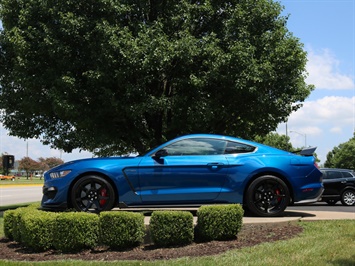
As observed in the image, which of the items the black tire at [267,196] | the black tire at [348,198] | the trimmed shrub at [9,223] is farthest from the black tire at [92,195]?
the black tire at [348,198]

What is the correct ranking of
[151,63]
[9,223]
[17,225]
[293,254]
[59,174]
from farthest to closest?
[151,63] < [9,223] < [59,174] < [17,225] < [293,254]

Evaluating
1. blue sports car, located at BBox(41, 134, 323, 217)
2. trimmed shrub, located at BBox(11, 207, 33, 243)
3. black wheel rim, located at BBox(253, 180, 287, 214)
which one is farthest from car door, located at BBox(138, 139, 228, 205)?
trimmed shrub, located at BBox(11, 207, 33, 243)

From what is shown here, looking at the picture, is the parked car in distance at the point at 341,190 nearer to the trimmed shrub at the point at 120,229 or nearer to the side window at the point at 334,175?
the side window at the point at 334,175

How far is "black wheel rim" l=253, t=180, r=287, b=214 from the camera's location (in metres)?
6.86

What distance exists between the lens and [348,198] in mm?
17594

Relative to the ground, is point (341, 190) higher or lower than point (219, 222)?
lower

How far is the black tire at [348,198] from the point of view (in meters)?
17.5

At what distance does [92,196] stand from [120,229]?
4.00ft

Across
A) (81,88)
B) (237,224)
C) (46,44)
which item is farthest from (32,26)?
(237,224)

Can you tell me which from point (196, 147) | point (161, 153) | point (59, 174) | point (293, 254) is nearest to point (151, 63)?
point (196, 147)

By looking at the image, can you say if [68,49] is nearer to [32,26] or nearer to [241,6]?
[32,26]

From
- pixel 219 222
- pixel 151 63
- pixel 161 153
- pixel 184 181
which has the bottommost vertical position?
pixel 219 222

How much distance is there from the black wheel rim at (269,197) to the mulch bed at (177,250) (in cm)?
57

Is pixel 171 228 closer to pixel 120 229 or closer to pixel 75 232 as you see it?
pixel 120 229
